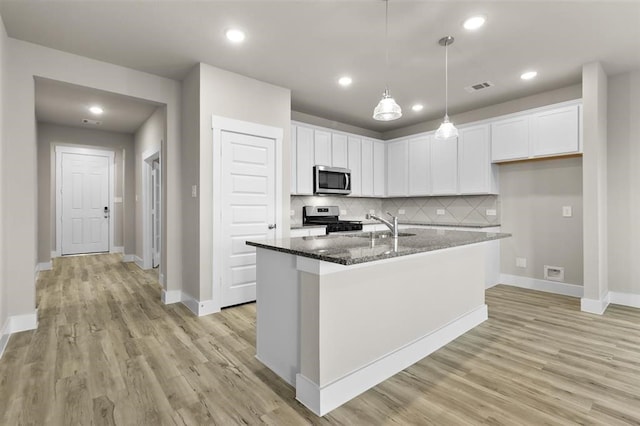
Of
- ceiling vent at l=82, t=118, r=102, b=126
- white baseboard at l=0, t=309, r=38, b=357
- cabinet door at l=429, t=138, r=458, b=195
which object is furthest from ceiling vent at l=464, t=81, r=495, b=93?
ceiling vent at l=82, t=118, r=102, b=126

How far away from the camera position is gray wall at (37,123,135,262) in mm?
5652

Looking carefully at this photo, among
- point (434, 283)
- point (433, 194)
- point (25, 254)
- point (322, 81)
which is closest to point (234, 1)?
point (322, 81)

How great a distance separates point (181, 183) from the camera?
3766 mm

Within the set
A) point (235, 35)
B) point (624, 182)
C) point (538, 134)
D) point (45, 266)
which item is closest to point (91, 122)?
point (45, 266)

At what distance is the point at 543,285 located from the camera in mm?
4219

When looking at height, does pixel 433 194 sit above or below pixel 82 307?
above

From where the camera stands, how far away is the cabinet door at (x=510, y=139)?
409 centimetres

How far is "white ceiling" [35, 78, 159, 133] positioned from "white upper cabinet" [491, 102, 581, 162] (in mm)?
4446

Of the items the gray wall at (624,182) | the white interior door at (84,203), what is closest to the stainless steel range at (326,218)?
the gray wall at (624,182)

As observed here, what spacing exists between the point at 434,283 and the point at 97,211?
778cm

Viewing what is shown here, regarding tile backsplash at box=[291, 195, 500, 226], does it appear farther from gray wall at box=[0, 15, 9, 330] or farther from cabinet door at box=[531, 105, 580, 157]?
gray wall at box=[0, 15, 9, 330]

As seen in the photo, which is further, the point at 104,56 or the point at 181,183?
Result: the point at 181,183

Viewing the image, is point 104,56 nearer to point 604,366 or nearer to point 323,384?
point 323,384

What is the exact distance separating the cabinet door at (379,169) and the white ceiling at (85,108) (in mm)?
3474
